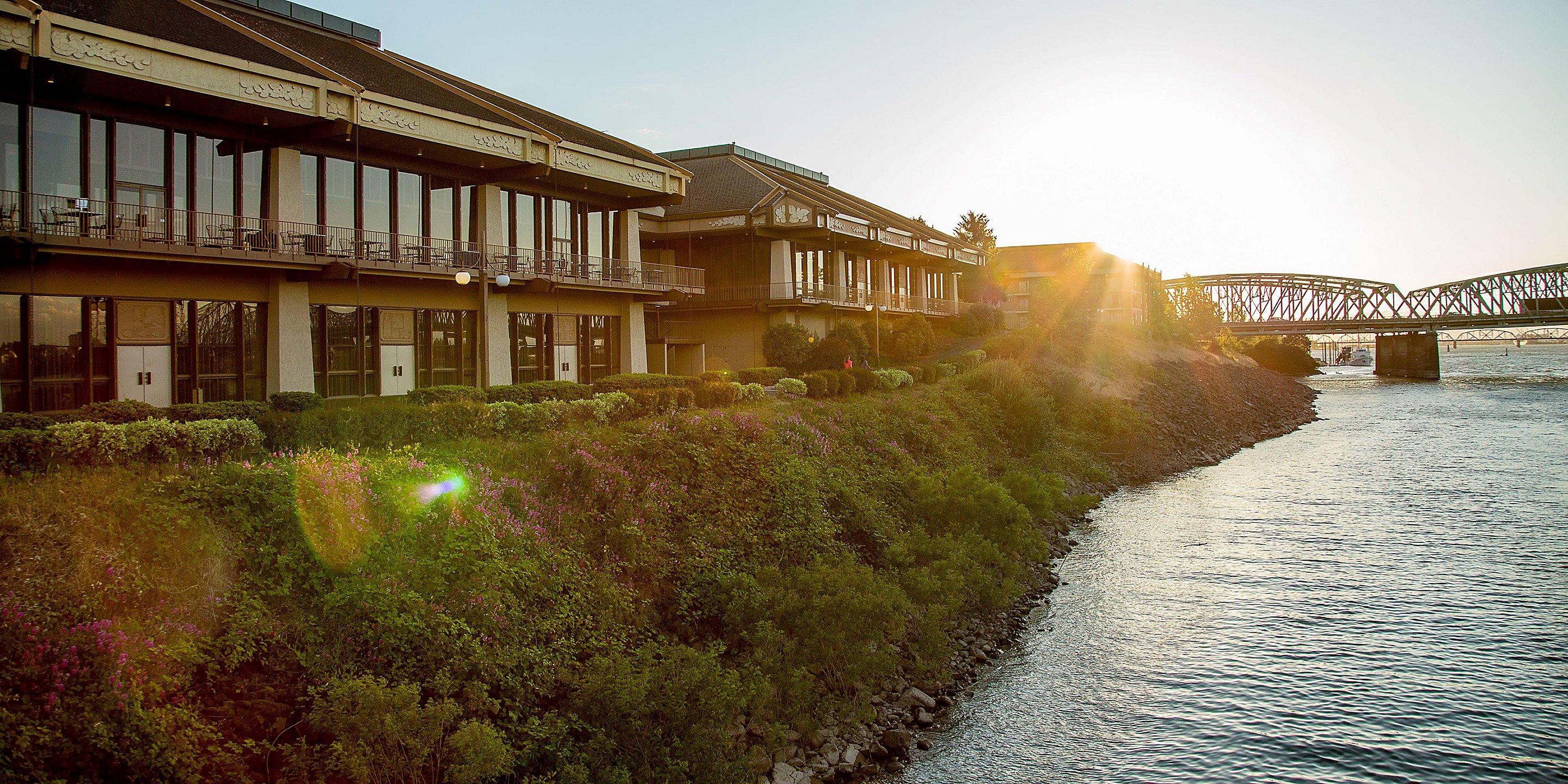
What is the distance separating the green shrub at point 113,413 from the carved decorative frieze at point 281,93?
10.3 meters

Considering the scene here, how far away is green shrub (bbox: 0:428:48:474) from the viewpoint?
13602 millimetres

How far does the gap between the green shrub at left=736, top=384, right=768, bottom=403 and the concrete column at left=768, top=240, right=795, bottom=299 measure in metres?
19.3

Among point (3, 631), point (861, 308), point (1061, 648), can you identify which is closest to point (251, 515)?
point (3, 631)

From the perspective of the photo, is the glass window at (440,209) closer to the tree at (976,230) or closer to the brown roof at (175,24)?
the brown roof at (175,24)

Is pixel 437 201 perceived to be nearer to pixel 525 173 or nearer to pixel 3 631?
pixel 525 173

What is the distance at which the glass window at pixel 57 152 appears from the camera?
2238 centimetres

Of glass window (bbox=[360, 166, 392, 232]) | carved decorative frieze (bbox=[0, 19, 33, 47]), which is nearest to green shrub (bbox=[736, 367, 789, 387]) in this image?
glass window (bbox=[360, 166, 392, 232])

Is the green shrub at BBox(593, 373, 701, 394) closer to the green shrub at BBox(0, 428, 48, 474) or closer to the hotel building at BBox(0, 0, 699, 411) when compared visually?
the hotel building at BBox(0, 0, 699, 411)

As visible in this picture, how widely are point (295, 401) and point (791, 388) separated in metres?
15.3

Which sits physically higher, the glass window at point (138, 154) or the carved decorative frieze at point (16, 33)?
the carved decorative frieze at point (16, 33)

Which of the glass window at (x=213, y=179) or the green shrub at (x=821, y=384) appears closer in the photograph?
the glass window at (x=213, y=179)

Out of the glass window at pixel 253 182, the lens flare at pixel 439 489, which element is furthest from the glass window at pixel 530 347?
the lens flare at pixel 439 489

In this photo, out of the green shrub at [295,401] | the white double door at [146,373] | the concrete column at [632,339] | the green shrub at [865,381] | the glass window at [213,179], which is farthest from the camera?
the concrete column at [632,339]

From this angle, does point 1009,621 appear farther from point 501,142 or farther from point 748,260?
point 748,260
